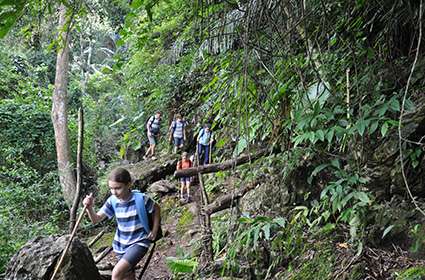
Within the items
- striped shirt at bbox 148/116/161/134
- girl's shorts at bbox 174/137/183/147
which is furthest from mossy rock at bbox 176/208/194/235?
striped shirt at bbox 148/116/161/134

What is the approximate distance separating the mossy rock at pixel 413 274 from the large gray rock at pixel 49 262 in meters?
3.44

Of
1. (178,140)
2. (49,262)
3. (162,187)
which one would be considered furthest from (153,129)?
(49,262)

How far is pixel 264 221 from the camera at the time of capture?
356 centimetres

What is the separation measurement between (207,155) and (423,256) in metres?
7.15

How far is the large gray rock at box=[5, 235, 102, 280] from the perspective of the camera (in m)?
4.55

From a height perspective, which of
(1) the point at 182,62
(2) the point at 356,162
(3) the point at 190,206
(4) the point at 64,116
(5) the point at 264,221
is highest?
(1) the point at 182,62

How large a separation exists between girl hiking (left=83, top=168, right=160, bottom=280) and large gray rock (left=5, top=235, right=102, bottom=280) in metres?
0.87

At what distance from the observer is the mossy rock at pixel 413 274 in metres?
2.68

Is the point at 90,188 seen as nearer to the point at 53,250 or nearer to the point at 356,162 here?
the point at 53,250

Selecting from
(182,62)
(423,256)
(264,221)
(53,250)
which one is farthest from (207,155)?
(423,256)

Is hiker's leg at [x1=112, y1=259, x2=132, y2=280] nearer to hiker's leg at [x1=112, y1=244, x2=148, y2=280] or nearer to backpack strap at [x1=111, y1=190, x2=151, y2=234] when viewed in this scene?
hiker's leg at [x1=112, y1=244, x2=148, y2=280]

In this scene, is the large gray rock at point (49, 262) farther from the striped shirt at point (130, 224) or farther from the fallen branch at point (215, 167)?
the fallen branch at point (215, 167)

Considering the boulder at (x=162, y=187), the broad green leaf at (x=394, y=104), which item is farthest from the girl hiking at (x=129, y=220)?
the boulder at (x=162, y=187)

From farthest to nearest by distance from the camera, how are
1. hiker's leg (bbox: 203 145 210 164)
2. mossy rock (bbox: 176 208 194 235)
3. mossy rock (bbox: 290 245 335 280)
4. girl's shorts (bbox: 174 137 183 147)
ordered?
girl's shorts (bbox: 174 137 183 147)
hiker's leg (bbox: 203 145 210 164)
mossy rock (bbox: 176 208 194 235)
mossy rock (bbox: 290 245 335 280)
